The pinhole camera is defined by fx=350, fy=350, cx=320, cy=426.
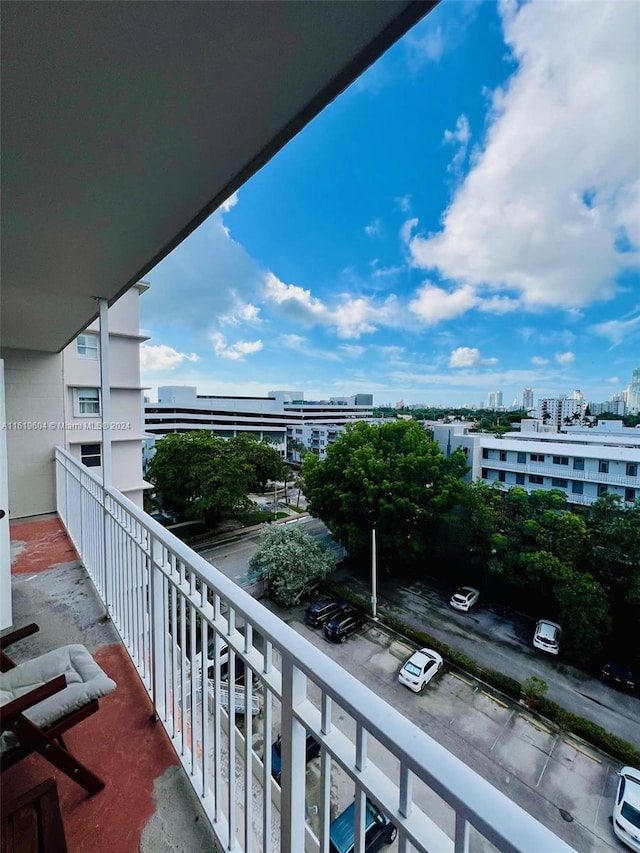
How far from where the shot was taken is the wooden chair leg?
0.94 meters

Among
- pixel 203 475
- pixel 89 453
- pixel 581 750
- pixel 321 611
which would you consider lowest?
pixel 581 750

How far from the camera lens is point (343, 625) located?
6715 mm

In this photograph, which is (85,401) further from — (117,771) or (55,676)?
(117,771)

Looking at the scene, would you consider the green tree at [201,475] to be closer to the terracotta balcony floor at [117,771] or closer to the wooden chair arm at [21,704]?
the terracotta balcony floor at [117,771]

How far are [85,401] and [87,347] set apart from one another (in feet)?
3.80

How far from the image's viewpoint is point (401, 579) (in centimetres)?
940

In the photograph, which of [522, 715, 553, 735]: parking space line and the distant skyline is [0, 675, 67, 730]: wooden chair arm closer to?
the distant skyline

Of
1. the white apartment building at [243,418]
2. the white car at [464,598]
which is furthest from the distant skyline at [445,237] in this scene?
the white car at [464,598]

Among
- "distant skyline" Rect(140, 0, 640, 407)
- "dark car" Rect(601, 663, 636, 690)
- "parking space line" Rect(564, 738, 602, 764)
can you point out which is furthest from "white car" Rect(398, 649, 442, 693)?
"distant skyline" Rect(140, 0, 640, 407)

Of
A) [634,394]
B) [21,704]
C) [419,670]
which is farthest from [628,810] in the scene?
[634,394]

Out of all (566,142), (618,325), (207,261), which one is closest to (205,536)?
(207,261)

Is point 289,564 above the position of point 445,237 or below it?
below

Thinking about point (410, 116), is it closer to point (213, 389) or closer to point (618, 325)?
point (618, 325)

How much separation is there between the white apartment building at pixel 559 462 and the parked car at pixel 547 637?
4214 mm
